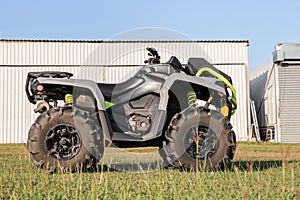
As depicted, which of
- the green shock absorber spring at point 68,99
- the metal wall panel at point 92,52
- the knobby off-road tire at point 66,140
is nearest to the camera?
the knobby off-road tire at point 66,140

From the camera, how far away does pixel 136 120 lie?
6.88 m

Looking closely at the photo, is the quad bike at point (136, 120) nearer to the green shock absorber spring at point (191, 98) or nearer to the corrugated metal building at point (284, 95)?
the green shock absorber spring at point (191, 98)

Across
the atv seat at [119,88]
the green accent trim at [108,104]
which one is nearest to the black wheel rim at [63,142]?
the green accent trim at [108,104]

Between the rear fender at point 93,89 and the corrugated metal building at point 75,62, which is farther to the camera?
the corrugated metal building at point 75,62

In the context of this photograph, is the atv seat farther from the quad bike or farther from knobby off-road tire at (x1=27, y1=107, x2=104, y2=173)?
knobby off-road tire at (x1=27, y1=107, x2=104, y2=173)

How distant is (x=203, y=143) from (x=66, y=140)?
6.50 feet

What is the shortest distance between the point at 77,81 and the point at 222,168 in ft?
8.16

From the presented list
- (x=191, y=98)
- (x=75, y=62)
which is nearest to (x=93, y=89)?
(x=191, y=98)

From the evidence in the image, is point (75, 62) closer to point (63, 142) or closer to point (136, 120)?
point (136, 120)

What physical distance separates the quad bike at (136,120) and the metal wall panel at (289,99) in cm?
2133

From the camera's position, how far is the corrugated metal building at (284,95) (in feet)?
88.1

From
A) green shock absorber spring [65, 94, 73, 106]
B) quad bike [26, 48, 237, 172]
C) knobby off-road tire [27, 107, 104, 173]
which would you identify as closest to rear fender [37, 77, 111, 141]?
quad bike [26, 48, 237, 172]

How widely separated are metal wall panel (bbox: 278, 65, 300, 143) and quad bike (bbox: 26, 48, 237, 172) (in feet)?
70.0

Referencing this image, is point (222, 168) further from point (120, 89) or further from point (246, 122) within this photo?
point (246, 122)
